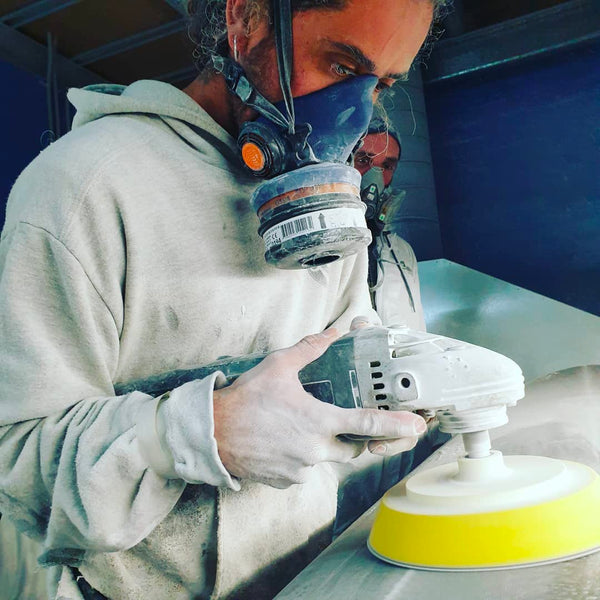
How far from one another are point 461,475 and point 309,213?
506 millimetres

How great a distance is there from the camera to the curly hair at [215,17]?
1056 millimetres

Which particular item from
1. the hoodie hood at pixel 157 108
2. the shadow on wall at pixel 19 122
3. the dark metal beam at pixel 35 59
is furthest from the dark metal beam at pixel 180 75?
the hoodie hood at pixel 157 108

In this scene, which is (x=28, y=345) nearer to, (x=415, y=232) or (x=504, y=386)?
(x=504, y=386)

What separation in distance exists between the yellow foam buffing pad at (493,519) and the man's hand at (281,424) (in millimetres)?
139

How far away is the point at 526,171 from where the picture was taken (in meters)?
3.94

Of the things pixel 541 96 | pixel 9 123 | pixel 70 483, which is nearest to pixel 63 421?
pixel 70 483

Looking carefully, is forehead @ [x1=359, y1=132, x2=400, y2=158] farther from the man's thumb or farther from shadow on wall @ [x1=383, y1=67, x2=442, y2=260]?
the man's thumb

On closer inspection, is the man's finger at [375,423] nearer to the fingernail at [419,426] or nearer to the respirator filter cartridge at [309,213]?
the fingernail at [419,426]

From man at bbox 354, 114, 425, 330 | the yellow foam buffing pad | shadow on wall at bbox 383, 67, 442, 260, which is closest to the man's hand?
the yellow foam buffing pad

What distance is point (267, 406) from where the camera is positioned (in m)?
0.79

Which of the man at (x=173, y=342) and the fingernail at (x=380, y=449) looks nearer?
the man at (x=173, y=342)

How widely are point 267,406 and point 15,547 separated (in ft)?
4.65

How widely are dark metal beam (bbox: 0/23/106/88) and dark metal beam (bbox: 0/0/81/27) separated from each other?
0.18 ft

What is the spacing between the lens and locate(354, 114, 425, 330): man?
9.38ft
